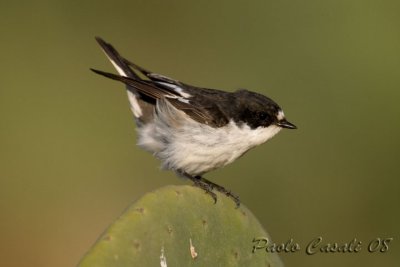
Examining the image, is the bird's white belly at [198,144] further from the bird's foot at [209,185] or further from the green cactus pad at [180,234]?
the green cactus pad at [180,234]

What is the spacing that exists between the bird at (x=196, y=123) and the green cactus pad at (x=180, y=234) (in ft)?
4.25

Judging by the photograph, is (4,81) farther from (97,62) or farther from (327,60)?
(327,60)

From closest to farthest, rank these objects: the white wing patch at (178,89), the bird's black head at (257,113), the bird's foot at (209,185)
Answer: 1. the bird's foot at (209,185)
2. the bird's black head at (257,113)
3. the white wing patch at (178,89)

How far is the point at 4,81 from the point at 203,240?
584 cm

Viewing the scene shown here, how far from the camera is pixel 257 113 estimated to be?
237 inches

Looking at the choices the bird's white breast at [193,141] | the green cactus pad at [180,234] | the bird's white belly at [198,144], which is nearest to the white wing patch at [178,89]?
the bird's white breast at [193,141]

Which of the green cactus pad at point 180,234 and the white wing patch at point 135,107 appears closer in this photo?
the green cactus pad at point 180,234

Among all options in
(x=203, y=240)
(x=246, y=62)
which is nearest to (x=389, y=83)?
(x=246, y=62)

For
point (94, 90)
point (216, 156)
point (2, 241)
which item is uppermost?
point (94, 90)

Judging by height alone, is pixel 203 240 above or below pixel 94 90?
below

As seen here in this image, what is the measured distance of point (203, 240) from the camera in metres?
4.05

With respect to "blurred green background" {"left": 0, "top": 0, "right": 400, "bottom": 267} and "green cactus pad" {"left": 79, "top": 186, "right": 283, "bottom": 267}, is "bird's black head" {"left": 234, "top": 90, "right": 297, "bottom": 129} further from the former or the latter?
"blurred green background" {"left": 0, "top": 0, "right": 400, "bottom": 267}

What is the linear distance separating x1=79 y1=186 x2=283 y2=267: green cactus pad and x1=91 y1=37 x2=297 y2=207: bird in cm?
129

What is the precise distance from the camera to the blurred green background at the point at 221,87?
7.97 meters
